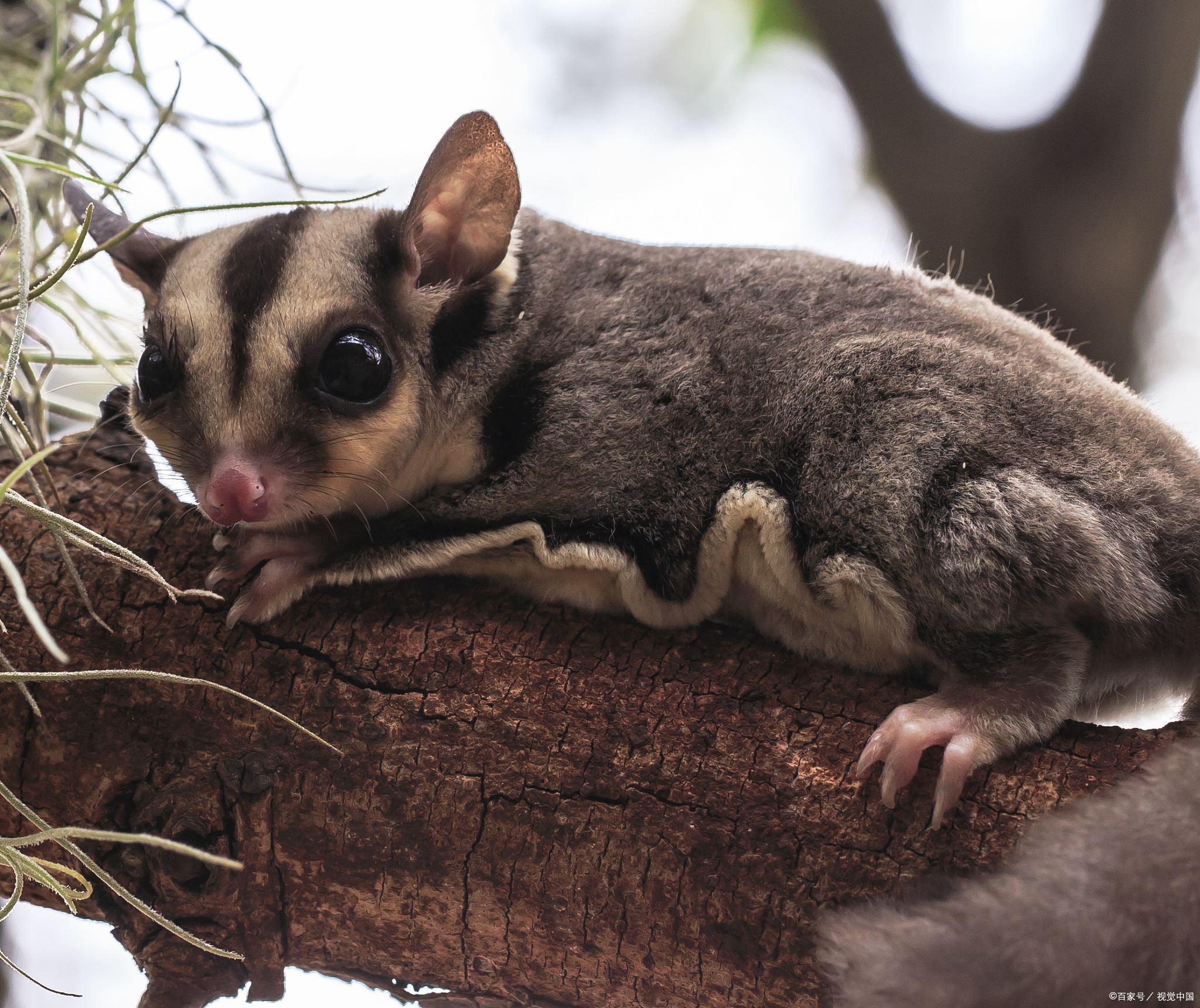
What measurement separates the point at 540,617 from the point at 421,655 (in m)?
0.27

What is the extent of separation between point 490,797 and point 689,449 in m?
0.88

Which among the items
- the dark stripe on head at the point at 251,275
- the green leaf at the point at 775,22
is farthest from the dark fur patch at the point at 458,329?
the green leaf at the point at 775,22

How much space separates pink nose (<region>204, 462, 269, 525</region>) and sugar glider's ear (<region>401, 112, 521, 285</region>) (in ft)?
2.22

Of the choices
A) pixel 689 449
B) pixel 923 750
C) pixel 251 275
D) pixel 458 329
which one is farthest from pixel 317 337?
pixel 923 750

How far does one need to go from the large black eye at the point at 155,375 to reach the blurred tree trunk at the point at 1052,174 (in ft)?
10.9

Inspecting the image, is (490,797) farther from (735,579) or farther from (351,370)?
(351,370)

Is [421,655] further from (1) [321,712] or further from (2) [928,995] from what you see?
(2) [928,995]

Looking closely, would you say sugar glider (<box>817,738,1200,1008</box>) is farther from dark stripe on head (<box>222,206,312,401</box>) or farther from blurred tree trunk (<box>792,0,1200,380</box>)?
blurred tree trunk (<box>792,0,1200,380</box>)

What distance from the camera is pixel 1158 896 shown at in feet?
4.71

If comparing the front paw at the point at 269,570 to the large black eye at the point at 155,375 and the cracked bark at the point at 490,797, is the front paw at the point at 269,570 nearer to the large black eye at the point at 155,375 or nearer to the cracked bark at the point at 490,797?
the cracked bark at the point at 490,797

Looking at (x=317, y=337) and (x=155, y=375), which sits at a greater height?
(x=317, y=337)

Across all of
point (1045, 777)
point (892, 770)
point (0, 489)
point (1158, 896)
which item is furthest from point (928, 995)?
point (0, 489)

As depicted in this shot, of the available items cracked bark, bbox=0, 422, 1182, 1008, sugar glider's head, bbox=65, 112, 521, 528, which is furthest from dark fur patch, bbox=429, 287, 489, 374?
cracked bark, bbox=0, 422, 1182, 1008

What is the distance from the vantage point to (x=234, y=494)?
2.11 metres
